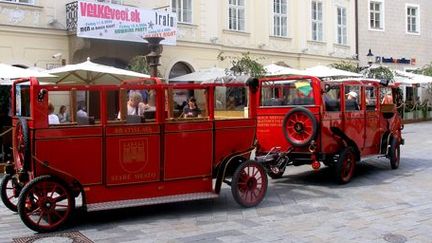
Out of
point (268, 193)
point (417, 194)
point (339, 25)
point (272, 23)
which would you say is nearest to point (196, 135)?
point (268, 193)

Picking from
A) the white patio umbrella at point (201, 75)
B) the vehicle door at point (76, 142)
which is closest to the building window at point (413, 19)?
the white patio umbrella at point (201, 75)

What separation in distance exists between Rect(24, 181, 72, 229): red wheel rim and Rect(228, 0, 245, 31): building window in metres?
16.2

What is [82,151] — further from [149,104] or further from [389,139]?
[389,139]

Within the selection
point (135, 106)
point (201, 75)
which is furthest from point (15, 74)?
point (201, 75)

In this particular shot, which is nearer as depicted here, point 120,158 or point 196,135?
point 120,158

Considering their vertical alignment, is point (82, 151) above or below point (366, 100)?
below

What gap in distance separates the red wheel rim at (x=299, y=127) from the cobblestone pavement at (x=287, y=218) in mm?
891

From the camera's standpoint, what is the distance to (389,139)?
11.7 meters

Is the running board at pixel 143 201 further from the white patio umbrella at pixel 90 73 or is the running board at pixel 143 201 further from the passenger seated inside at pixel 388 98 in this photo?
the white patio umbrella at pixel 90 73

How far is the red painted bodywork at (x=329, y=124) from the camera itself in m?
9.74

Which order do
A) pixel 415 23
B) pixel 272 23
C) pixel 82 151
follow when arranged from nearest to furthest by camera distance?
pixel 82 151 < pixel 272 23 < pixel 415 23

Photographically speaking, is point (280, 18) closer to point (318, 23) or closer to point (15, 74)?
point (318, 23)

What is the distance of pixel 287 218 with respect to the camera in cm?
754

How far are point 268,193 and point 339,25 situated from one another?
19.9 metres
